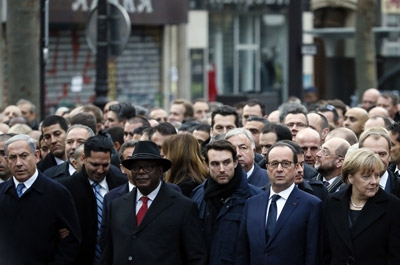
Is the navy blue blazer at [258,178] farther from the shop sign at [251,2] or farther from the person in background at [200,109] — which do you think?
the shop sign at [251,2]

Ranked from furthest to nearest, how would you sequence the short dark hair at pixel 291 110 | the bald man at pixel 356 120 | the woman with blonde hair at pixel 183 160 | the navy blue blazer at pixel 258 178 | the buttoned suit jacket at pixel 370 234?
1. the bald man at pixel 356 120
2. the short dark hair at pixel 291 110
3. the navy blue blazer at pixel 258 178
4. the woman with blonde hair at pixel 183 160
5. the buttoned suit jacket at pixel 370 234

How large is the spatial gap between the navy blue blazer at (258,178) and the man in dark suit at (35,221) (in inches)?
69.1

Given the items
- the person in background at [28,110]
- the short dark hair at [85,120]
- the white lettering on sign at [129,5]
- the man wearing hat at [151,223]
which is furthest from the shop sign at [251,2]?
the man wearing hat at [151,223]

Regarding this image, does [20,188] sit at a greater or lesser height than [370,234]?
greater

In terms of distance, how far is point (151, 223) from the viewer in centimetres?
1030

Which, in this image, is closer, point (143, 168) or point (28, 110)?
point (143, 168)

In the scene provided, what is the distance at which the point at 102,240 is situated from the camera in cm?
1076

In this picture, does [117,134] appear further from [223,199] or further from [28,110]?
[223,199]

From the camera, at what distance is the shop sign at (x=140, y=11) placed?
3114cm

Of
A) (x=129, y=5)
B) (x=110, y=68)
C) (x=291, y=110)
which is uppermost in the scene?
(x=129, y=5)

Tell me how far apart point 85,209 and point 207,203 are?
1.53 meters

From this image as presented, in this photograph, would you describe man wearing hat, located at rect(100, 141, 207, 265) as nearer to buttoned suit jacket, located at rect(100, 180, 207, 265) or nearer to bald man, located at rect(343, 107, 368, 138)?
buttoned suit jacket, located at rect(100, 180, 207, 265)

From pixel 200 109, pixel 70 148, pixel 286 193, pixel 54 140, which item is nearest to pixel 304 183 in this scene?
pixel 286 193

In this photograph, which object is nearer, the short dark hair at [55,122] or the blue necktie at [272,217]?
the blue necktie at [272,217]
